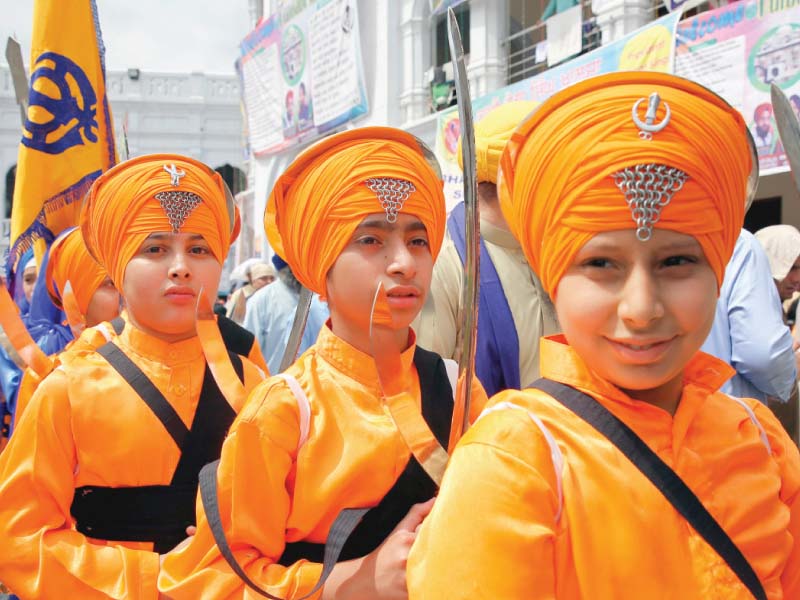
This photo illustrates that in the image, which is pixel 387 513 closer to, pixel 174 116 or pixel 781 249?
pixel 781 249

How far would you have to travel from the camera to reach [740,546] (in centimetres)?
112

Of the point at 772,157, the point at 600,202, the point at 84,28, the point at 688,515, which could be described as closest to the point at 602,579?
the point at 688,515

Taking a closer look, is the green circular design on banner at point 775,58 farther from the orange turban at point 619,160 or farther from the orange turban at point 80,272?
the orange turban at point 619,160

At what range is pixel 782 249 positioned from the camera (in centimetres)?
409

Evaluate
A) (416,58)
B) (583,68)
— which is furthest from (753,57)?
(416,58)

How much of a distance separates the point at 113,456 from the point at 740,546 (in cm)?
151

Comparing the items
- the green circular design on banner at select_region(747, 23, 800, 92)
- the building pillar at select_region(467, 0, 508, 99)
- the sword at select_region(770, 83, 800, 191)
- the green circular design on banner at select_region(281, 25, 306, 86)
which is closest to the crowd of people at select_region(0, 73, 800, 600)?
the sword at select_region(770, 83, 800, 191)

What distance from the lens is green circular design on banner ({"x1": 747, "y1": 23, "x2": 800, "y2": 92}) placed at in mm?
5551

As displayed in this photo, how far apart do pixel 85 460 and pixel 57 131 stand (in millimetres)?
2457

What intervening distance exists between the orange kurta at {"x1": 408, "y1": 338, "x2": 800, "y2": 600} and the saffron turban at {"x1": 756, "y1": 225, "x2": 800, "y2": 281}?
127 inches

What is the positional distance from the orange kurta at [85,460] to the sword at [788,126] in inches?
57.2

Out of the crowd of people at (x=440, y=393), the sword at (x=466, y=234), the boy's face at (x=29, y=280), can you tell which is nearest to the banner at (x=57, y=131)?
A: the boy's face at (x=29, y=280)

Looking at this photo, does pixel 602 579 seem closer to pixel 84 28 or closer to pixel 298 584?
pixel 298 584

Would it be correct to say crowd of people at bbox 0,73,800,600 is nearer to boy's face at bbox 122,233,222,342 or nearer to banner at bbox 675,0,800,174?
boy's face at bbox 122,233,222,342
